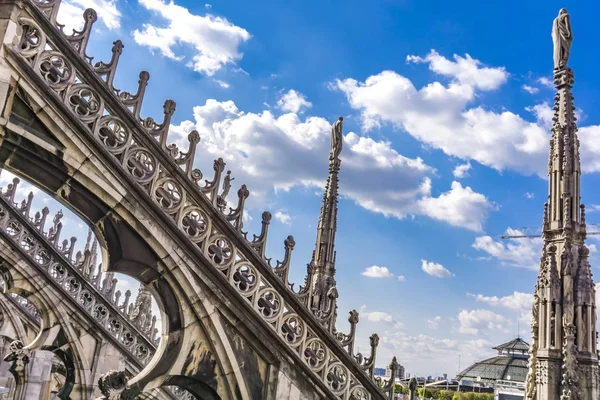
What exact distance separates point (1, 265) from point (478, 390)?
331 feet

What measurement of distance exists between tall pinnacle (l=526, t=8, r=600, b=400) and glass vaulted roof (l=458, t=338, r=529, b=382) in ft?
277

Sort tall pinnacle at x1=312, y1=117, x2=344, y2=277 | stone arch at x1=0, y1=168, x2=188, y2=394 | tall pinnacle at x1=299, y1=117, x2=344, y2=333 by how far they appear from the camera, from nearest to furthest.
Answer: stone arch at x1=0, y1=168, x2=188, y2=394
tall pinnacle at x1=299, y1=117, x2=344, y2=333
tall pinnacle at x1=312, y1=117, x2=344, y2=277

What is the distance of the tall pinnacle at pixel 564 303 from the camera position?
1723 centimetres

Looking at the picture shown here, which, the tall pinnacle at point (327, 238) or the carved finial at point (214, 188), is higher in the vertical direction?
the tall pinnacle at point (327, 238)

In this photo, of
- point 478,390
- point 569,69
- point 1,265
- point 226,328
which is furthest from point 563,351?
point 478,390

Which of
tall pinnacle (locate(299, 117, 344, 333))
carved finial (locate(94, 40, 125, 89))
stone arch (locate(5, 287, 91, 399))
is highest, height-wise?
tall pinnacle (locate(299, 117, 344, 333))

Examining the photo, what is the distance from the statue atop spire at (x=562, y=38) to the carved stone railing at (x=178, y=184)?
1681 cm

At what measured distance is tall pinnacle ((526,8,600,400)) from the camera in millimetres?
17234

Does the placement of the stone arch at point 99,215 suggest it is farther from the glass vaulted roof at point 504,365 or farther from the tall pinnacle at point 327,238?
the glass vaulted roof at point 504,365

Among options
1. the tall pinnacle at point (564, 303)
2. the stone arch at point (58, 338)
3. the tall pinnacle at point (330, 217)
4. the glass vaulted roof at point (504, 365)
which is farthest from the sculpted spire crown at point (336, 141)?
the glass vaulted roof at point (504, 365)

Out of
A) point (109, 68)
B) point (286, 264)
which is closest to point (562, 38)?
point (286, 264)

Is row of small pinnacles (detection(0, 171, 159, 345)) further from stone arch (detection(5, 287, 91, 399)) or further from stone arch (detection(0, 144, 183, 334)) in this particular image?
stone arch (detection(0, 144, 183, 334))

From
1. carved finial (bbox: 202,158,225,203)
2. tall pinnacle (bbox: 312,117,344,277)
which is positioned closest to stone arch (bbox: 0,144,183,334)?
carved finial (bbox: 202,158,225,203)

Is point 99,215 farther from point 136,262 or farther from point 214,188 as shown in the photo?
point 214,188
